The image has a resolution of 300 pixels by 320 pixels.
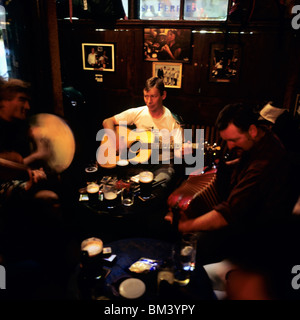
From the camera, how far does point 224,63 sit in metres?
5.12

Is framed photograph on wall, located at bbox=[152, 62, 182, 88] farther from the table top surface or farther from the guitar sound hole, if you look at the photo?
the table top surface

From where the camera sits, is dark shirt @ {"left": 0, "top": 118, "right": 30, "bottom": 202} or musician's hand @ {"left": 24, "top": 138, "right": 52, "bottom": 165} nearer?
dark shirt @ {"left": 0, "top": 118, "right": 30, "bottom": 202}

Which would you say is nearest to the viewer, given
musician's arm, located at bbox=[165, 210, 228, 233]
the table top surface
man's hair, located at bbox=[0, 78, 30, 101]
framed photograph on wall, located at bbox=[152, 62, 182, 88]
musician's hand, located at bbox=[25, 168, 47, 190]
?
the table top surface

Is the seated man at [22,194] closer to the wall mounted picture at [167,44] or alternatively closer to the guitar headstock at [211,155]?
the guitar headstock at [211,155]

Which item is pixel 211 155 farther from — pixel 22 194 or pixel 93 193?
pixel 22 194

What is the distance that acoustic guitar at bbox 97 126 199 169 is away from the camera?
4027 mm

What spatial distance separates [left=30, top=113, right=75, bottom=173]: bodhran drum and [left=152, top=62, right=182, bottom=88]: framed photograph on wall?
342cm

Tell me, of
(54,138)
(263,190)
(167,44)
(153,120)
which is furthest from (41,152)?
(167,44)

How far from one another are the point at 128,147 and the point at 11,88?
254cm

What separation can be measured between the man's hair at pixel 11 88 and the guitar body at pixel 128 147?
4.72 feet

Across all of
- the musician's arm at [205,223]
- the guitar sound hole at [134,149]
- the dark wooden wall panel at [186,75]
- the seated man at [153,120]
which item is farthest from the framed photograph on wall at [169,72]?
the musician's arm at [205,223]

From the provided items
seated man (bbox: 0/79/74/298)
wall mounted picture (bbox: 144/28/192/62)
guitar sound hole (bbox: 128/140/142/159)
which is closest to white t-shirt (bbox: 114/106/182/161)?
guitar sound hole (bbox: 128/140/142/159)

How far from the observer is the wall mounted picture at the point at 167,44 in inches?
205

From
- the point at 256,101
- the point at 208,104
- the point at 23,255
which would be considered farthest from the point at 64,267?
the point at 256,101
